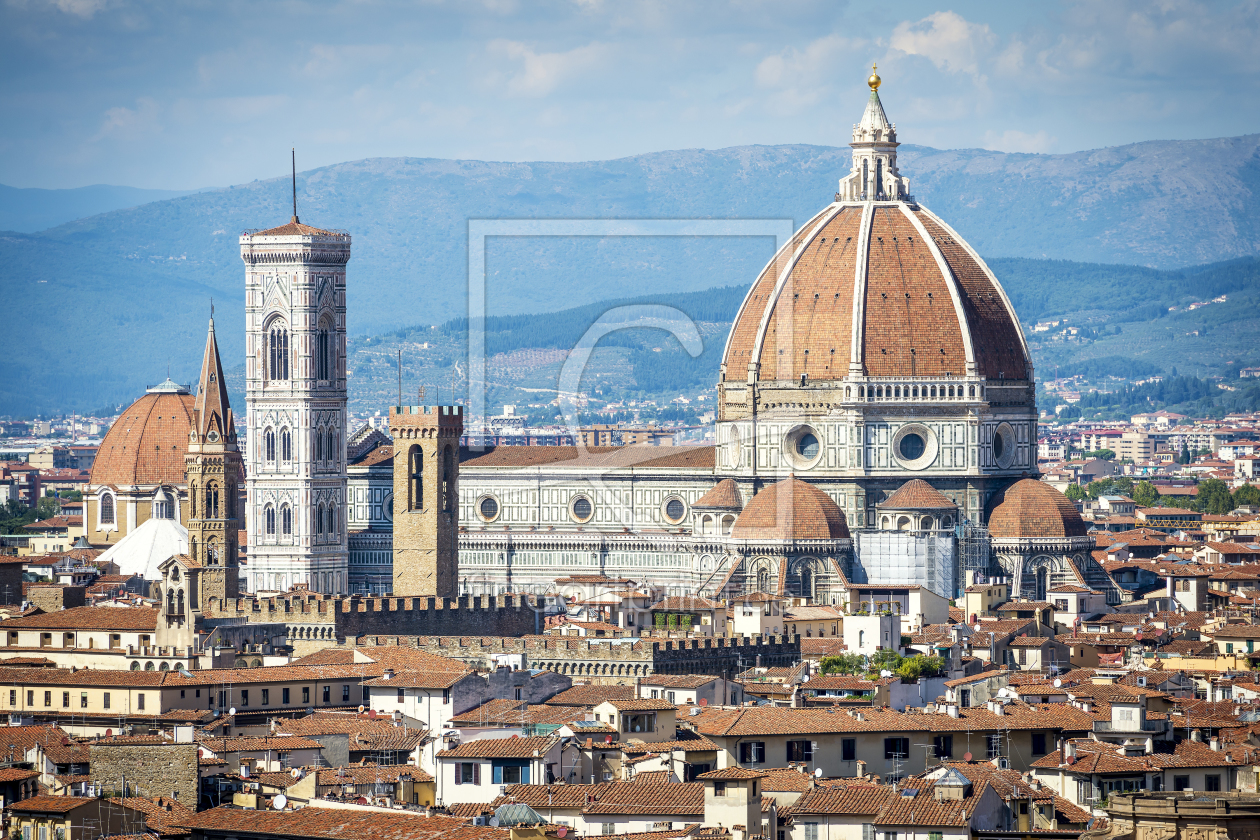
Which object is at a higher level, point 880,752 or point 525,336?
point 525,336

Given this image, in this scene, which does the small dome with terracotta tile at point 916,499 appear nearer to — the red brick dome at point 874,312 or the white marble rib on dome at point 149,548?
the red brick dome at point 874,312

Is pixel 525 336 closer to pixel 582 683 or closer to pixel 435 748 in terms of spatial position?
pixel 582 683

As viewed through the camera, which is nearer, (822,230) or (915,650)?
(915,650)

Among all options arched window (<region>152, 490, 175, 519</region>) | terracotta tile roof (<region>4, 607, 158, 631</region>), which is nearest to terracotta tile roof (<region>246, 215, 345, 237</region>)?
arched window (<region>152, 490, 175, 519</region>)

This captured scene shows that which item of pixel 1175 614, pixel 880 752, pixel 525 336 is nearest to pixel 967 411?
pixel 1175 614

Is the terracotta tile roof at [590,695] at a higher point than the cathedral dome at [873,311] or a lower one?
lower

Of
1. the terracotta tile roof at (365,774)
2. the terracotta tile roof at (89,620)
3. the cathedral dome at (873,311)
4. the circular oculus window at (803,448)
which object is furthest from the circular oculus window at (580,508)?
the terracotta tile roof at (365,774)
